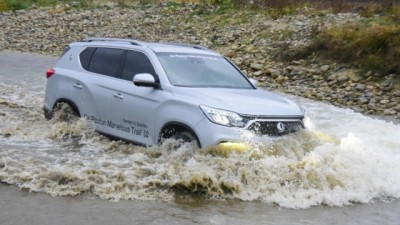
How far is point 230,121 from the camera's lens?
710 centimetres

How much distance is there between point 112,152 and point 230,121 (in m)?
2.15

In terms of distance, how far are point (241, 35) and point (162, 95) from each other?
53.7 ft

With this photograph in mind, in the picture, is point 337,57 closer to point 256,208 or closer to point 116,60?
point 116,60

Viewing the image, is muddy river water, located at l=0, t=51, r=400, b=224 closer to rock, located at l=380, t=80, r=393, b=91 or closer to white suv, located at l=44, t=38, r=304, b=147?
white suv, located at l=44, t=38, r=304, b=147

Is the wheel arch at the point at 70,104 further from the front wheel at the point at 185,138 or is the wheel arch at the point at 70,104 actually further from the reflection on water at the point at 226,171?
the front wheel at the point at 185,138

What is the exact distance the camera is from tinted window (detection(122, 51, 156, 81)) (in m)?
8.41

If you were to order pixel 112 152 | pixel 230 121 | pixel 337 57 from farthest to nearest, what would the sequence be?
pixel 337 57, pixel 112 152, pixel 230 121

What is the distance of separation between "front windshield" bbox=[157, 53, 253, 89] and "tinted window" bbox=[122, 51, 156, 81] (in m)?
0.21

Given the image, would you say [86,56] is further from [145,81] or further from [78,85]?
[145,81]

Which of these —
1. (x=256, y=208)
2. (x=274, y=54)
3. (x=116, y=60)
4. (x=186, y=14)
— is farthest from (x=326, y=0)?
(x=256, y=208)

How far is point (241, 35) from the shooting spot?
2377cm

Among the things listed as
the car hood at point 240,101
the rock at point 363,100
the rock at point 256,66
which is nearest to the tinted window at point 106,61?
the car hood at point 240,101

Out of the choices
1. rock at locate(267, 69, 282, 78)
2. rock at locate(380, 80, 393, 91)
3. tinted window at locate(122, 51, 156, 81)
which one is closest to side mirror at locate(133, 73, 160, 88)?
tinted window at locate(122, 51, 156, 81)

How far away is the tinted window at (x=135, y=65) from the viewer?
8414mm
